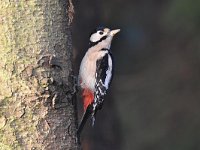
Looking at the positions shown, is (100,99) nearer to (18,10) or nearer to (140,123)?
(18,10)

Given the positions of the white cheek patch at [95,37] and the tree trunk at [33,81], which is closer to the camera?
the tree trunk at [33,81]

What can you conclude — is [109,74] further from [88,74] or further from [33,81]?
[33,81]

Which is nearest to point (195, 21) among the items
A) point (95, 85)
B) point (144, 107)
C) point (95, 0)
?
point (95, 0)

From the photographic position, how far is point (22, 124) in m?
2.80

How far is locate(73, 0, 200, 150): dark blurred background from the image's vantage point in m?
7.38

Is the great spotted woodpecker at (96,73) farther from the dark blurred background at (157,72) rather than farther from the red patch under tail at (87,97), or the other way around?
the dark blurred background at (157,72)

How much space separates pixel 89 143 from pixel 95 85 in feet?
5.43

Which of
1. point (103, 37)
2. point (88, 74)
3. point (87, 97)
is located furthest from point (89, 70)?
point (103, 37)

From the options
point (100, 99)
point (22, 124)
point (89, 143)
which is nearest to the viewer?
point (22, 124)

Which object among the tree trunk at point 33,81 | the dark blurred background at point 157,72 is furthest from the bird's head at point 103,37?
the dark blurred background at point 157,72

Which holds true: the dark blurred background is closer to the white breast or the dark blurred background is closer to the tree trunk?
the white breast

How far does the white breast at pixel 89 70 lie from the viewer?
443cm

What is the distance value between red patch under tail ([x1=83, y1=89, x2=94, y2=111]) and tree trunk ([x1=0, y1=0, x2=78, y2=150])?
134 centimetres

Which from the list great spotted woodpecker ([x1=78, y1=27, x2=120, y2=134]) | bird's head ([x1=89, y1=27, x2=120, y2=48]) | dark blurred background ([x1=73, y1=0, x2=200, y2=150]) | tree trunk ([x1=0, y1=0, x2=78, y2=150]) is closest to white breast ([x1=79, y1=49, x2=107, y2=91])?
great spotted woodpecker ([x1=78, y1=27, x2=120, y2=134])
